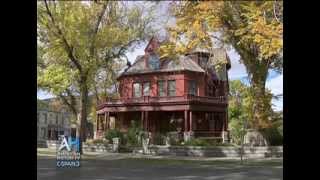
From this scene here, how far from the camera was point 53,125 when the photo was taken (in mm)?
31797

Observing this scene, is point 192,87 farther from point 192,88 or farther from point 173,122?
point 173,122

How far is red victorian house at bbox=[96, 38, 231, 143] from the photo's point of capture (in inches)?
1070

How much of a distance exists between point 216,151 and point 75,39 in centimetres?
769

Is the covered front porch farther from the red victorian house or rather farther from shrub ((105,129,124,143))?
shrub ((105,129,124,143))

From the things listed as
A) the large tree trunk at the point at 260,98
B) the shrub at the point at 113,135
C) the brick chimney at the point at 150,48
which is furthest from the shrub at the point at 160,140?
the large tree trunk at the point at 260,98

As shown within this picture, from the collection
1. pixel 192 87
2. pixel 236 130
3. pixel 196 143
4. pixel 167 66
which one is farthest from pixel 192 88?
pixel 196 143

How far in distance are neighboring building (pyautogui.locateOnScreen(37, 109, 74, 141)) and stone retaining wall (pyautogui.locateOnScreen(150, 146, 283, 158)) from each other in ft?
23.7

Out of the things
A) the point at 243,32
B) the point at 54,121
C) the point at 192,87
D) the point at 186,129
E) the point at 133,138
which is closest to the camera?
the point at 243,32
